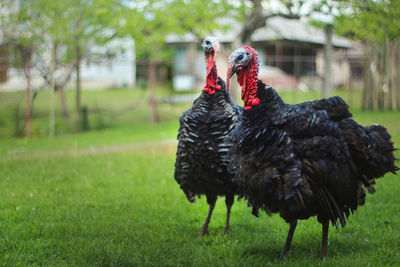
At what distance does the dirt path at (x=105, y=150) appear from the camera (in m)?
11.2

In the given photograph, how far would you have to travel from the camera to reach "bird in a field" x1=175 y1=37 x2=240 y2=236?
5543 mm

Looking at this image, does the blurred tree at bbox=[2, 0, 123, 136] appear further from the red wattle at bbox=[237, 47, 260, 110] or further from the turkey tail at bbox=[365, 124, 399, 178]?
the turkey tail at bbox=[365, 124, 399, 178]

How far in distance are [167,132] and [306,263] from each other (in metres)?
12.4

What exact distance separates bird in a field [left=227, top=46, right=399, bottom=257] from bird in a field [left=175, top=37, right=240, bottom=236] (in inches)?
30.8

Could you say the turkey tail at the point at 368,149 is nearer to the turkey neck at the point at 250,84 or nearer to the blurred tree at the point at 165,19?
the turkey neck at the point at 250,84

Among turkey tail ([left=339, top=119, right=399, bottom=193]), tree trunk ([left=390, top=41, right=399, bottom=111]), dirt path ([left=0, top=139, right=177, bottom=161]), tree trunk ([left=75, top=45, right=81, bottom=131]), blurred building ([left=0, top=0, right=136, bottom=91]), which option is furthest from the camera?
tree trunk ([left=390, top=41, right=399, bottom=111])

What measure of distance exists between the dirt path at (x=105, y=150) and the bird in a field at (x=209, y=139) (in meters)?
6.38

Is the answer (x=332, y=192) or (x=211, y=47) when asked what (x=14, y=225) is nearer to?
(x=211, y=47)

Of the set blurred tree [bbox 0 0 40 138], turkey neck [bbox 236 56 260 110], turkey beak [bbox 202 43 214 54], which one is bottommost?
turkey neck [bbox 236 56 260 110]

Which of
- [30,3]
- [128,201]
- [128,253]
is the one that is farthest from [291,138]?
[30,3]

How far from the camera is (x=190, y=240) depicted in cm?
547

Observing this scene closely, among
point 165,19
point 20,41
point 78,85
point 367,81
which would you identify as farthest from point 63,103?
point 367,81

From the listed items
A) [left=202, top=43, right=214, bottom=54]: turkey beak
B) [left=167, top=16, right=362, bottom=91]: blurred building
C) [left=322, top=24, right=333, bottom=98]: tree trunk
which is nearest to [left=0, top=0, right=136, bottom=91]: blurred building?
[left=167, top=16, right=362, bottom=91]: blurred building

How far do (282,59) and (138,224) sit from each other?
23.2 m
